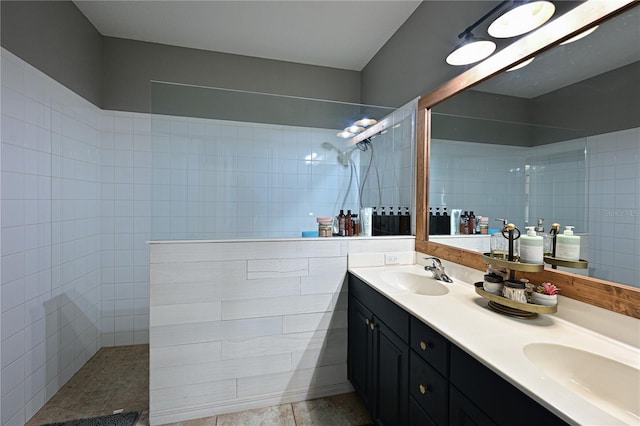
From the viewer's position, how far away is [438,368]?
1.08 m

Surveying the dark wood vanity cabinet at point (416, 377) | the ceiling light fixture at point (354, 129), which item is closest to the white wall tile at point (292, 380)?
the dark wood vanity cabinet at point (416, 377)

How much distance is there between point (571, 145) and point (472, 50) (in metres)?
0.73

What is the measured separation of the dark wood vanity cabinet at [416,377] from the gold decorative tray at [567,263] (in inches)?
24.2

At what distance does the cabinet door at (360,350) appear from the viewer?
5.59 feet

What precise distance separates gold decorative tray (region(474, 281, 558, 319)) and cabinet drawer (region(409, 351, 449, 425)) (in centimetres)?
39

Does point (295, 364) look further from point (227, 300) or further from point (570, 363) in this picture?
point (570, 363)

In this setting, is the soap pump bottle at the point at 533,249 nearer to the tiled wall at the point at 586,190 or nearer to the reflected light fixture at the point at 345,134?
the tiled wall at the point at 586,190

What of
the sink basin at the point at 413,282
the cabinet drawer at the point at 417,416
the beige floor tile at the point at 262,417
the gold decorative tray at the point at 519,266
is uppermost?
the gold decorative tray at the point at 519,266

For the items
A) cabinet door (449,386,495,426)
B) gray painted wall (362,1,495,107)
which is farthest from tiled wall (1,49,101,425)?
gray painted wall (362,1,495,107)

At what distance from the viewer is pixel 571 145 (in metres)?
1.20

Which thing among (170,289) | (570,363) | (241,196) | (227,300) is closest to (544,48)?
(570,363)

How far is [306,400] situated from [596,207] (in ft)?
6.34

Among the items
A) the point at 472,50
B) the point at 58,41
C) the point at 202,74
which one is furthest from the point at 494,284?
the point at 58,41

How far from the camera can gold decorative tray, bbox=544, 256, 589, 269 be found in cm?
115
